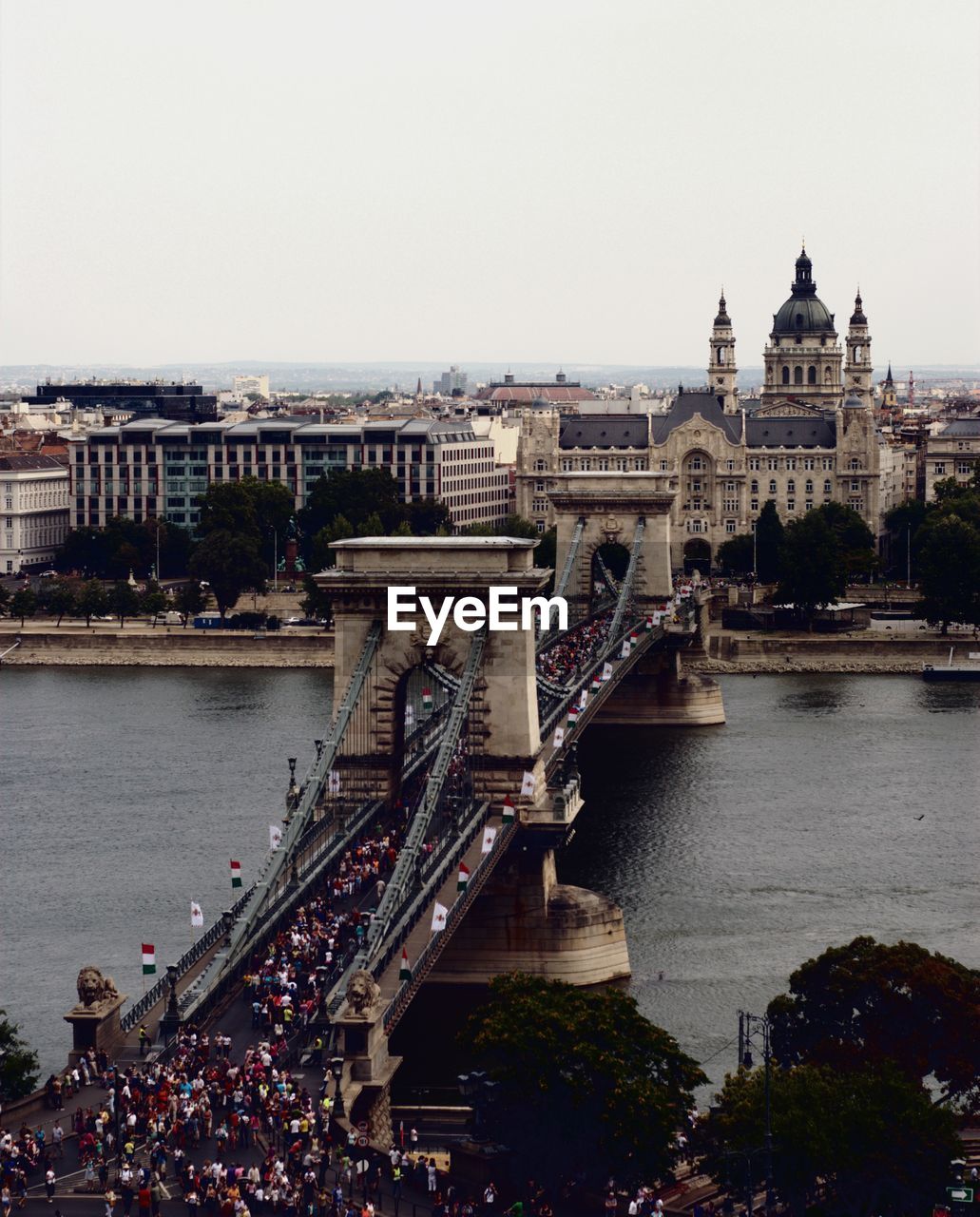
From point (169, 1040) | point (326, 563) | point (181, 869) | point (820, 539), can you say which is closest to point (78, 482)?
point (326, 563)

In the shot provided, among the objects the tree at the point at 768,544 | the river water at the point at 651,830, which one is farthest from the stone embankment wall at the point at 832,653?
the tree at the point at 768,544

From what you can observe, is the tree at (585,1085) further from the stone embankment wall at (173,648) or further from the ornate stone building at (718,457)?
the ornate stone building at (718,457)

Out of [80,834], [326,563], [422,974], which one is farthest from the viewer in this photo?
[326,563]

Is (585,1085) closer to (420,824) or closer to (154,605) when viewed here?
(420,824)

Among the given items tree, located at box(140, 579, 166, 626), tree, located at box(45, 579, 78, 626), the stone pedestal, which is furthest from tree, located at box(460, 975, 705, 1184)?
tree, located at box(45, 579, 78, 626)

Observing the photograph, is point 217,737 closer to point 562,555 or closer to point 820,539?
point 562,555

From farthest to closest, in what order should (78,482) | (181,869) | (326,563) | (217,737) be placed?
(78,482) → (326,563) → (217,737) → (181,869)
